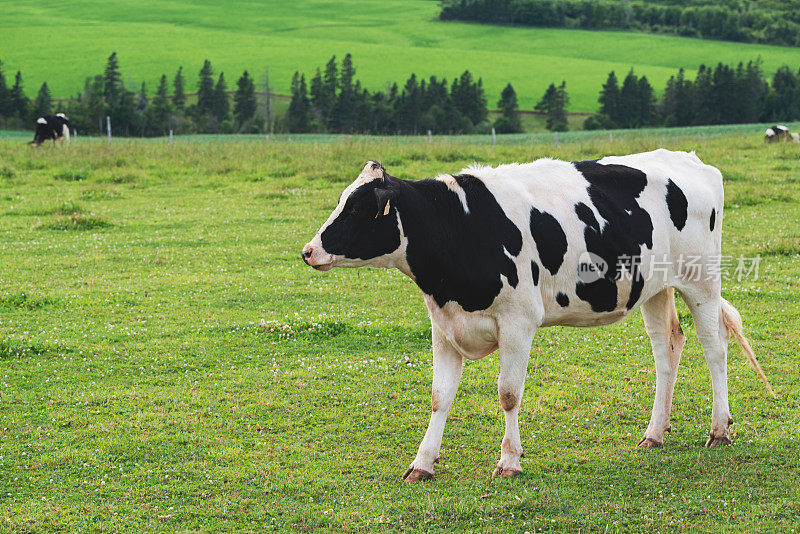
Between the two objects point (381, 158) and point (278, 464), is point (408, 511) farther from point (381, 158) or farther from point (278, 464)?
point (381, 158)

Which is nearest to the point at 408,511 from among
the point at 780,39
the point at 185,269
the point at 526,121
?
the point at 185,269

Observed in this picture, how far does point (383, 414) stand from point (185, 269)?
25.1 ft

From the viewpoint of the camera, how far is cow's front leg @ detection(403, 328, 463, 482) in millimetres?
7629

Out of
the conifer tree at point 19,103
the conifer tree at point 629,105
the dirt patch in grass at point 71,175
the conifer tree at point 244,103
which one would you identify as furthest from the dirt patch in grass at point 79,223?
the conifer tree at point 629,105

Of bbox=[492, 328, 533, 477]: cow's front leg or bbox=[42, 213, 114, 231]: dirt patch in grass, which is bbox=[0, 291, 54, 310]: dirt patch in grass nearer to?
bbox=[42, 213, 114, 231]: dirt patch in grass

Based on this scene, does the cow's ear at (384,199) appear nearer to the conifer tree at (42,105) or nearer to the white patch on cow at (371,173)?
the white patch on cow at (371,173)

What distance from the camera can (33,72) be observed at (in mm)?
91062

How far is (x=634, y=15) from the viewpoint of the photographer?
143625 mm

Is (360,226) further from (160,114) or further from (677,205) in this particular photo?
(160,114)

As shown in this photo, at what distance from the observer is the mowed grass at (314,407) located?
276 inches

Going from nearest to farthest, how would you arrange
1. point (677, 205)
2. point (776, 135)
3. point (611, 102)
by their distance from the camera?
point (677, 205) → point (776, 135) → point (611, 102)

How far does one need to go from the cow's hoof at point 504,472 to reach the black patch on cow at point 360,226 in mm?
2232

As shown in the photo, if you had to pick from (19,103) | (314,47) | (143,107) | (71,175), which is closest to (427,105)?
(143,107)

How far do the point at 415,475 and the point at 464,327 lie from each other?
138cm
